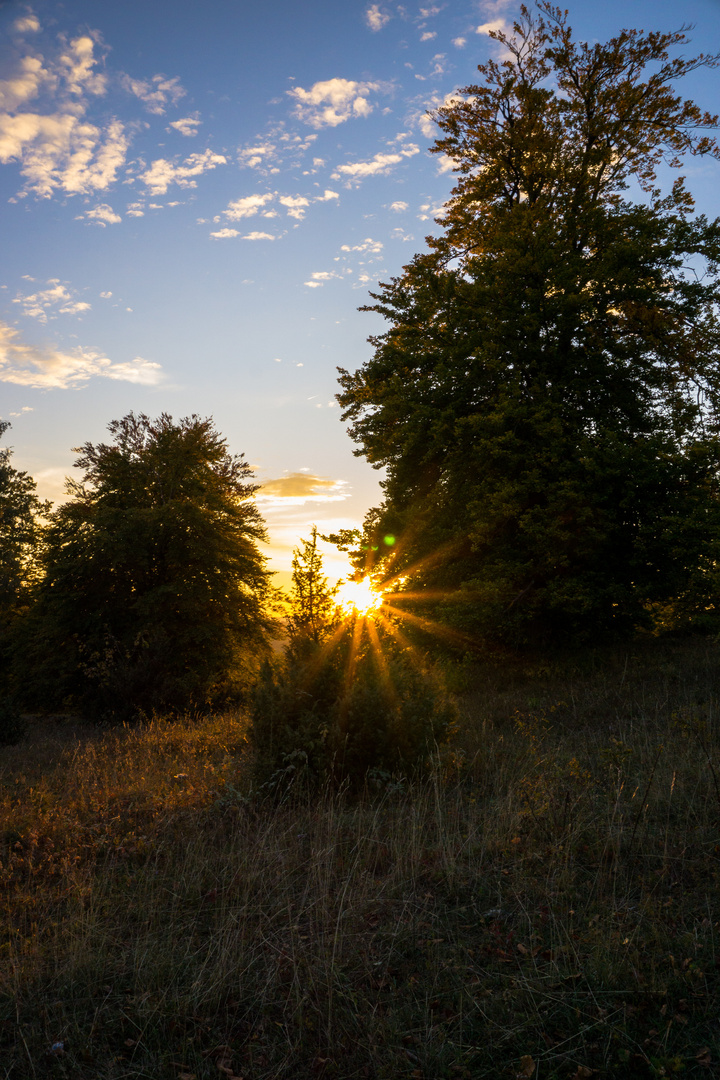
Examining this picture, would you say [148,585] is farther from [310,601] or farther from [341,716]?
[341,716]

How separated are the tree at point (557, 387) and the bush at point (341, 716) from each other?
612 centimetres

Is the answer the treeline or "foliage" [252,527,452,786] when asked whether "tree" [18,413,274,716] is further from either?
"foliage" [252,527,452,786]

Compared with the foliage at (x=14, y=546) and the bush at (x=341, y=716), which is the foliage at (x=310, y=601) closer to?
the bush at (x=341, y=716)

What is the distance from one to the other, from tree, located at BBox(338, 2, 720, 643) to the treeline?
804cm

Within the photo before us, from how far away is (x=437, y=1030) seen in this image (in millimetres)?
3111

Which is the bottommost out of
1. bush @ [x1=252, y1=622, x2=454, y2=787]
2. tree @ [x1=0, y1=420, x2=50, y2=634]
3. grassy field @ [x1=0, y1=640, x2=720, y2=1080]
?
grassy field @ [x1=0, y1=640, x2=720, y2=1080]

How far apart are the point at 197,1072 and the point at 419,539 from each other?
523 inches

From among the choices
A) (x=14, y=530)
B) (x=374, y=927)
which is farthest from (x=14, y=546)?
(x=374, y=927)

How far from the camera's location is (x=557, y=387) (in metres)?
14.8

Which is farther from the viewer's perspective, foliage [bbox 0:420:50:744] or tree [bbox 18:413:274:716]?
foliage [bbox 0:420:50:744]

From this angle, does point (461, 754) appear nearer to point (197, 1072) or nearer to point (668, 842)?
point (668, 842)

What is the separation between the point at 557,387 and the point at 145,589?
16.2 meters

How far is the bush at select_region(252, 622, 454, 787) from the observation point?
277 inches

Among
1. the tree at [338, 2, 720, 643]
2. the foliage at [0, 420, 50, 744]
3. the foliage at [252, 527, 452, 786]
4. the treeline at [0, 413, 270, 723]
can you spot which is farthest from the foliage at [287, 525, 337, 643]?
the foliage at [0, 420, 50, 744]
